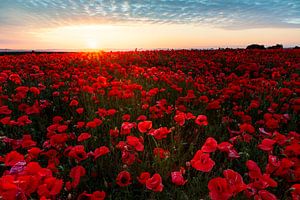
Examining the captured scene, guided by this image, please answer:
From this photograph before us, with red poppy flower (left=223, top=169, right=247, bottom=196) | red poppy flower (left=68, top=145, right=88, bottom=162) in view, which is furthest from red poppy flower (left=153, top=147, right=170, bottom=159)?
red poppy flower (left=223, top=169, right=247, bottom=196)

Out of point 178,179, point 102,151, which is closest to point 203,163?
point 178,179

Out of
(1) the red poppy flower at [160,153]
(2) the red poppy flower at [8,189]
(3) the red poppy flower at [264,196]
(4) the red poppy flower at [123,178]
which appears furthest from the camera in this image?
(1) the red poppy flower at [160,153]

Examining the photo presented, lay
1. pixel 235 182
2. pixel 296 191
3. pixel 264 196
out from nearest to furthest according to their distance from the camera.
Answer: pixel 235 182, pixel 264 196, pixel 296 191

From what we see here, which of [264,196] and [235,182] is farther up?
[235,182]

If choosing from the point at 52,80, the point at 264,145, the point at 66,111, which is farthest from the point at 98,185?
the point at 52,80

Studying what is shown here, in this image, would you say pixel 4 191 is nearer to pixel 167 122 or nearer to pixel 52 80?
pixel 167 122

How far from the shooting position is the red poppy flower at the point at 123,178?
2498mm

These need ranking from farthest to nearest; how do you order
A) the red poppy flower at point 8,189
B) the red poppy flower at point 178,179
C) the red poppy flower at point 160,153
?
the red poppy flower at point 160,153, the red poppy flower at point 178,179, the red poppy flower at point 8,189

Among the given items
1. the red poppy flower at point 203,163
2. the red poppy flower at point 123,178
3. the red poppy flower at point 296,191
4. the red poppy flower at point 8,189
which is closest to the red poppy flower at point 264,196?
the red poppy flower at point 296,191

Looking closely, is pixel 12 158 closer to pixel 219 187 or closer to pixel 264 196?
pixel 219 187

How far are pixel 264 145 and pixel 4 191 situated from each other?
1.94m

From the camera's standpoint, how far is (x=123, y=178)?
8.32 feet

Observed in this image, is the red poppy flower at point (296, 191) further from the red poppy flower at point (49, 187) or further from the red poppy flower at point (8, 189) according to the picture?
the red poppy flower at point (8, 189)

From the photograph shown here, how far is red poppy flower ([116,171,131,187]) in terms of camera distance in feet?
8.20
